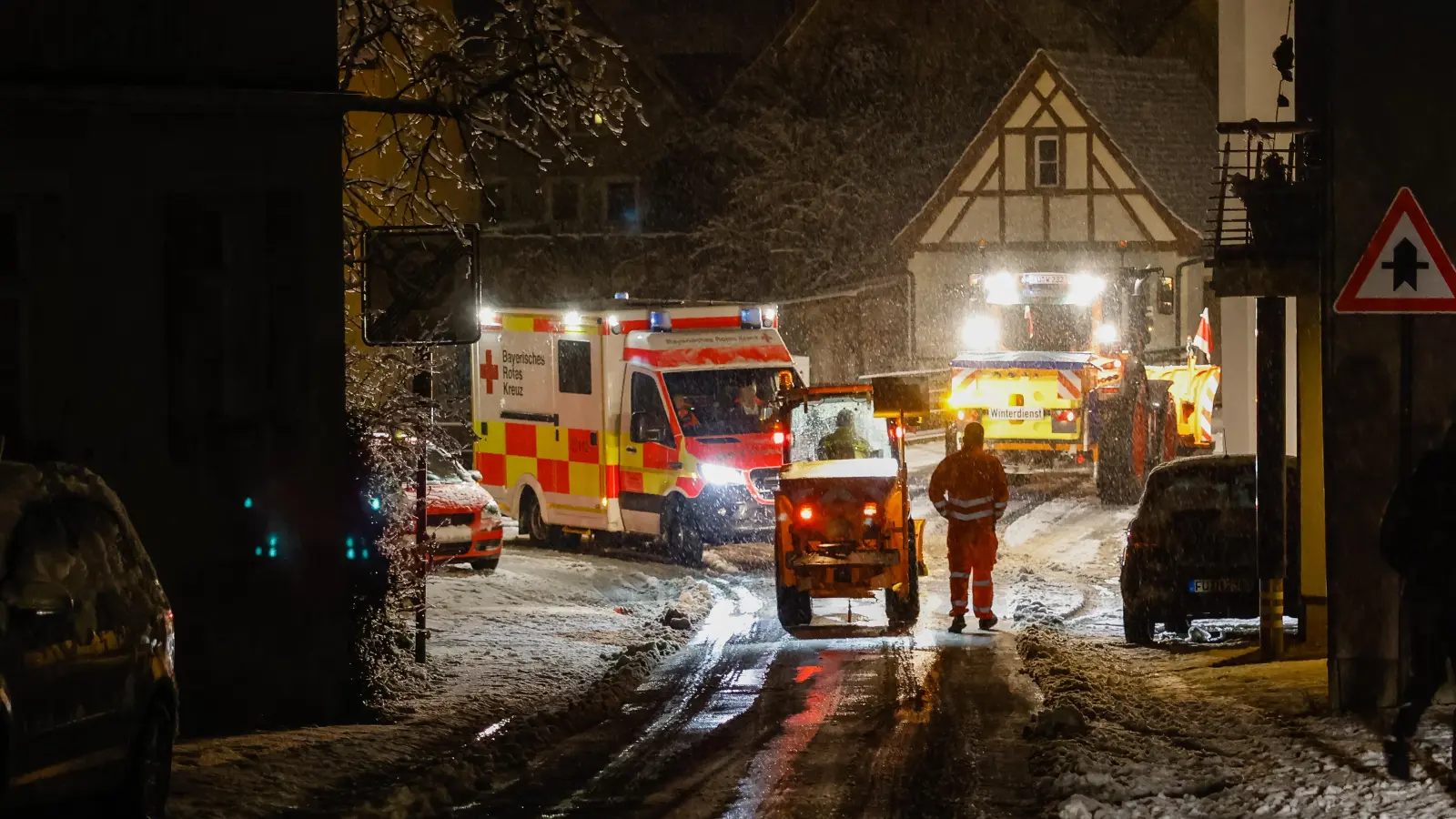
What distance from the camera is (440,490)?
20438mm

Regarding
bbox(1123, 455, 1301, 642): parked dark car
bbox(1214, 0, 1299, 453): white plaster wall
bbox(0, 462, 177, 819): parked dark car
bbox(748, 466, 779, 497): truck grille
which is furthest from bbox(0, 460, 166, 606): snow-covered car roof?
bbox(1214, 0, 1299, 453): white plaster wall

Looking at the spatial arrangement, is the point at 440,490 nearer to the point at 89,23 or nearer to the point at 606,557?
the point at 606,557

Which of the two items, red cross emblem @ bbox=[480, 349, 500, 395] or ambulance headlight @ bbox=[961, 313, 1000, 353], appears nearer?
red cross emblem @ bbox=[480, 349, 500, 395]

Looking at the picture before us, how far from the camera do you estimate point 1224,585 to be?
46.3 ft

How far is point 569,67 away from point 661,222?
34843 millimetres

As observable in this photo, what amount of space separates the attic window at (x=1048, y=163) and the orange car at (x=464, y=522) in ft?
87.1

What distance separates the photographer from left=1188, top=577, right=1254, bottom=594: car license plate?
14078 mm

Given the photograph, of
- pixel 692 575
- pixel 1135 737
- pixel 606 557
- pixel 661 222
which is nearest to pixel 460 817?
pixel 1135 737

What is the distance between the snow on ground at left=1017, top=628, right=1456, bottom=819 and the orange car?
29.1ft

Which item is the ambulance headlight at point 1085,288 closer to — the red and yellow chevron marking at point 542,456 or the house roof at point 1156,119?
the red and yellow chevron marking at point 542,456

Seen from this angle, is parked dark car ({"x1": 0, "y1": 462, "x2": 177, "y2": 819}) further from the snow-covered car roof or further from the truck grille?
the truck grille

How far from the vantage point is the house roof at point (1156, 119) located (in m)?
44.5

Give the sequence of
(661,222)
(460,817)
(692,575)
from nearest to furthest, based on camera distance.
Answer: (460,817)
(692,575)
(661,222)

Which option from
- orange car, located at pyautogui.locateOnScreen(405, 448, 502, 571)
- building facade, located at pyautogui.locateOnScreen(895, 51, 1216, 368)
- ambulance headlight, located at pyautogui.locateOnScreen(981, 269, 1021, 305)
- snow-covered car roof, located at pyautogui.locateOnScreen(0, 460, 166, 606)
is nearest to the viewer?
snow-covered car roof, located at pyautogui.locateOnScreen(0, 460, 166, 606)
